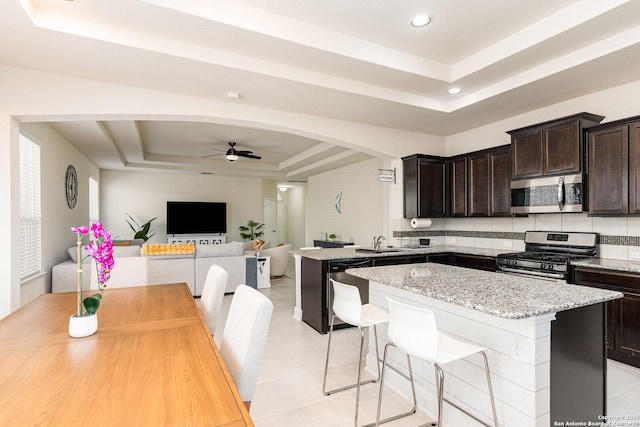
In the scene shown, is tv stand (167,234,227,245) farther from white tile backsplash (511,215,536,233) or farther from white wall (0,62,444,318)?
white tile backsplash (511,215,536,233)


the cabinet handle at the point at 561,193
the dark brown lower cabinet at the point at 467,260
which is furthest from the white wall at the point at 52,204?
the cabinet handle at the point at 561,193

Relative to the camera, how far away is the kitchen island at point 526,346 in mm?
1574

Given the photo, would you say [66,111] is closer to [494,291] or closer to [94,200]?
[494,291]

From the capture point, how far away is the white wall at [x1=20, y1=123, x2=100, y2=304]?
4082mm

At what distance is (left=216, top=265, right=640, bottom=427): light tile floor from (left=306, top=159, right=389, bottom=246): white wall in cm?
258

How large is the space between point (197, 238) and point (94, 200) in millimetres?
2531

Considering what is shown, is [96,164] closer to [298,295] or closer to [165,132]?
[165,132]

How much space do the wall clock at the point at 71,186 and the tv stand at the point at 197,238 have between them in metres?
3.10

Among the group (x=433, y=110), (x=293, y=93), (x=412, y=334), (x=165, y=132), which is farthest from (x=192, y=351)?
(x=165, y=132)

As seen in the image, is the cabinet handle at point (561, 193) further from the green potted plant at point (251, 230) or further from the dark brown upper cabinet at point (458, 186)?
the green potted plant at point (251, 230)

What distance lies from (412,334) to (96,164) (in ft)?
26.8

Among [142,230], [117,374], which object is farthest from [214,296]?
[142,230]

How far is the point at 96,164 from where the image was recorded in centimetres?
745

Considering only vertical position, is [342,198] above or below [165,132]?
below
